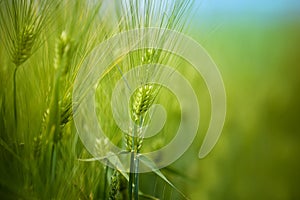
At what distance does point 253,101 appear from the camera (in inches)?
22.9

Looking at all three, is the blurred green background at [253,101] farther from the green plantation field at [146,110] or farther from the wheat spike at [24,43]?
the wheat spike at [24,43]

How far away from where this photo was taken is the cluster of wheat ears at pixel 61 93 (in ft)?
1.54

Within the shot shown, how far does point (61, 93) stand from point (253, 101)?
0.27 meters

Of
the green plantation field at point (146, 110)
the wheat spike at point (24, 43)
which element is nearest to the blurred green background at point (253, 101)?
→ the green plantation field at point (146, 110)

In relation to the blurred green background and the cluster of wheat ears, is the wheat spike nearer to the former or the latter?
the cluster of wheat ears

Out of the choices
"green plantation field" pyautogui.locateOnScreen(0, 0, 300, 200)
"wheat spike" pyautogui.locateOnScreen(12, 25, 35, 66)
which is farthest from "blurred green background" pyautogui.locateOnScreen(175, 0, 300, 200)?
"wheat spike" pyautogui.locateOnScreen(12, 25, 35, 66)

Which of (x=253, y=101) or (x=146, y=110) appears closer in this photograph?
(x=146, y=110)

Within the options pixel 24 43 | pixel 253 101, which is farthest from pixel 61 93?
pixel 253 101

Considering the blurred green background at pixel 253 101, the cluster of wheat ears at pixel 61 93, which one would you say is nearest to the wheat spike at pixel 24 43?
the cluster of wheat ears at pixel 61 93

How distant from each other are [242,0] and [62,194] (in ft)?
1.14

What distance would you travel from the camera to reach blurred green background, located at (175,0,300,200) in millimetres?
551

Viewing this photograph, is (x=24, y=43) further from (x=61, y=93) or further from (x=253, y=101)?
(x=253, y=101)

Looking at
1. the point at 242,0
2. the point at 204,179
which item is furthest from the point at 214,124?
the point at 242,0

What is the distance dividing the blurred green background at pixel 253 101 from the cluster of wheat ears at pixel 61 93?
0.22 feet
